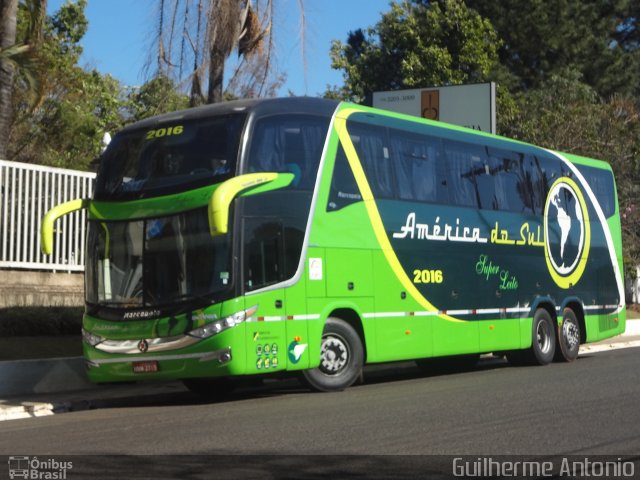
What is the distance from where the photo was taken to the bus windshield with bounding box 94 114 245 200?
45.9 ft

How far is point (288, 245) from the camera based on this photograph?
568 inches

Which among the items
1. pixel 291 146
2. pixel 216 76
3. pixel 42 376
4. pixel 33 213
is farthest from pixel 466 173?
pixel 33 213

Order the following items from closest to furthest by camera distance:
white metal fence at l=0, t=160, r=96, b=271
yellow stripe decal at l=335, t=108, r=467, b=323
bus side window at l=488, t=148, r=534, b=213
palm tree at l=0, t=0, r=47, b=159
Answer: yellow stripe decal at l=335, t=108, r=467, b=323
bus side window at l=488, t=148, r=534, b=213
white metal fence at l=0, t=160, r=96, b=271
palm tree at l=0, t=0, r=47, b=159

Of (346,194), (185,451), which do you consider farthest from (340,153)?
(185,451)

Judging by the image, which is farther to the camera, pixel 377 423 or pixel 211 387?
pixel 211 387

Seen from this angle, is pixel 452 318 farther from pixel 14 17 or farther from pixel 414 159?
pixel 14 17

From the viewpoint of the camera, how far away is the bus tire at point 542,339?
65.1 ft

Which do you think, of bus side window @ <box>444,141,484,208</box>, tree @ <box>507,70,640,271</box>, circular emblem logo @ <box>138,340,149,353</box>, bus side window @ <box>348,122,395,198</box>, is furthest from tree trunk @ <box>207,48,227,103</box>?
tree @ <box>507,70,640,271</box>

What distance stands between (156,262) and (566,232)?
1012 centimetres

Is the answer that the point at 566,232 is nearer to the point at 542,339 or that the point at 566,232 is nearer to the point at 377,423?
the point at 542,339

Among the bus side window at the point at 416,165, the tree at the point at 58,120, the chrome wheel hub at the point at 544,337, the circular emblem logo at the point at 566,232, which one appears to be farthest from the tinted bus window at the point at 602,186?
the tree at the point at 58,120

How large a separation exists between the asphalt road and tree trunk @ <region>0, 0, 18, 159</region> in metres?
7.60

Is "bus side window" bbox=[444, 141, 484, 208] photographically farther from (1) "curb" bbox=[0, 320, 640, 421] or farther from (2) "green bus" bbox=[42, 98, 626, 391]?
(1) "curb" bbox=[0, 320, 640, 421]

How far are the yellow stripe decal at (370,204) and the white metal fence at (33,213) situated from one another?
6.33 meters
